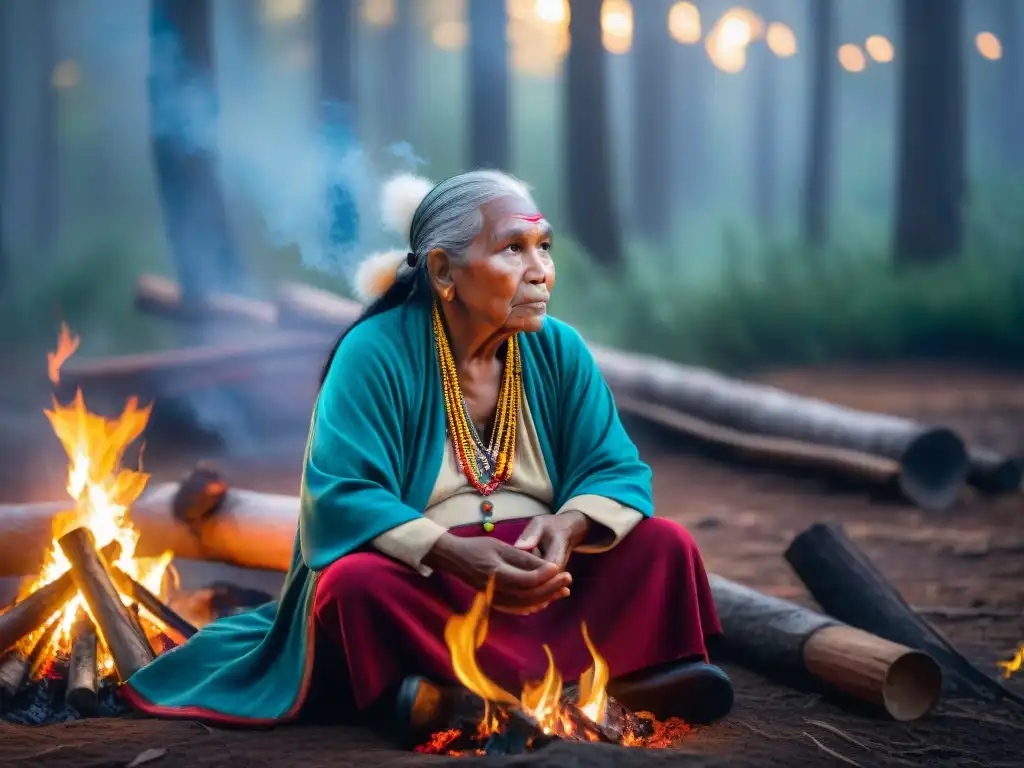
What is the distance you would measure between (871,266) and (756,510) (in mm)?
6280

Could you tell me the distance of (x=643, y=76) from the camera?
63.6 feet

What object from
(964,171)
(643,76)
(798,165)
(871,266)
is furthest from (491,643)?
(643,76)

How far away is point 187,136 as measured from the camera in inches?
458

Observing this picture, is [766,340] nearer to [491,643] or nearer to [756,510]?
[756,510]

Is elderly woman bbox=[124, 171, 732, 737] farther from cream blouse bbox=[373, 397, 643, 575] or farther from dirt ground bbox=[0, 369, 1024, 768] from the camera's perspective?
dirt ground bbox=[0, 369, 1024, 768]

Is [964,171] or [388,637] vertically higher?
[964,171]

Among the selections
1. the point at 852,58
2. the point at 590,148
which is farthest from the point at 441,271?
the point at 852,58

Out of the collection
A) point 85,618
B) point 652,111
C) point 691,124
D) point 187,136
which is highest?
point 652,111

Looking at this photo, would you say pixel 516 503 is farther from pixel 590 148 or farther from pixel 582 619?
pixel 590 148

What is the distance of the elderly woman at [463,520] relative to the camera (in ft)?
11.1

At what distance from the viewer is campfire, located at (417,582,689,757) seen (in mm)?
3332

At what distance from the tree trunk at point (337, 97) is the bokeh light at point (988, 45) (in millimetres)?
6947

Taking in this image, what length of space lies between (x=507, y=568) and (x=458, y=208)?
3.58 ft

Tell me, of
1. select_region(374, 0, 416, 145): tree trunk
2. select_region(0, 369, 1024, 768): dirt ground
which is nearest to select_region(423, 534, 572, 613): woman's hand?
select_region(0, 369, 1024, 768): dirt ground
